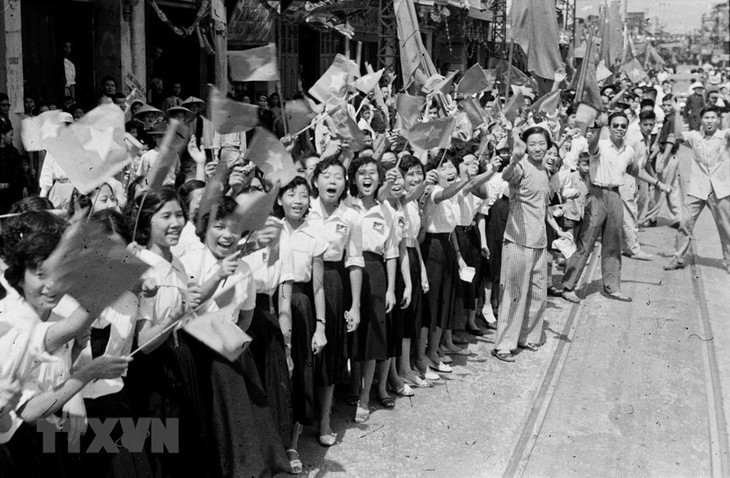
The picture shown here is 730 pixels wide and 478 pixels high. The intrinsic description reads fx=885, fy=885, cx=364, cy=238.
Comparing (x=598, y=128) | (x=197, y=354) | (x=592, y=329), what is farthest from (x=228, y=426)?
(x=598, y=128)

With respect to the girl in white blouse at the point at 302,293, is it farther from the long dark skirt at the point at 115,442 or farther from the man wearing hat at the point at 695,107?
the man wearing hat at the point at 695,107

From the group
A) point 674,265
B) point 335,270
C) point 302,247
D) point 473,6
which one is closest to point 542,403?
point 335,270

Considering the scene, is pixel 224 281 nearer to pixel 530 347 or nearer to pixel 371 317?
pixel 371 317

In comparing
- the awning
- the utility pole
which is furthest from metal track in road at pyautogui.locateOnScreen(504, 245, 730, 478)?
the awning

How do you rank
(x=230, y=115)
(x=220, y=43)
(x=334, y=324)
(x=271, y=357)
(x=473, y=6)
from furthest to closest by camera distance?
1. (x=473, y=6)
2. (x=220, y=43)
3. (x=334, y=324)
4. (x=230, y=115)
5. (x=271, y=357)

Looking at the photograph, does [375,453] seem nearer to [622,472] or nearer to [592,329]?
[622,472]

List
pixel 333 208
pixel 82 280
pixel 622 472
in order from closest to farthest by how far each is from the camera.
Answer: pixel 82 280 < pixel 622 472 < pixel 333 208

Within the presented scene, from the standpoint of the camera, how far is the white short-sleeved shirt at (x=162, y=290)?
11.5 ft

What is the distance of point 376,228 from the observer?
17.2 ft

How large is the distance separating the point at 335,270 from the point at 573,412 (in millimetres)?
1772

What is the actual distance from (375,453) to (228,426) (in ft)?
3.70

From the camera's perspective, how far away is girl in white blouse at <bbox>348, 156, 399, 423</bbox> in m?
5.23

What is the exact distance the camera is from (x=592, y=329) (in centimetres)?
749

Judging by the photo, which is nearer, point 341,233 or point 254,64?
point 341,233
